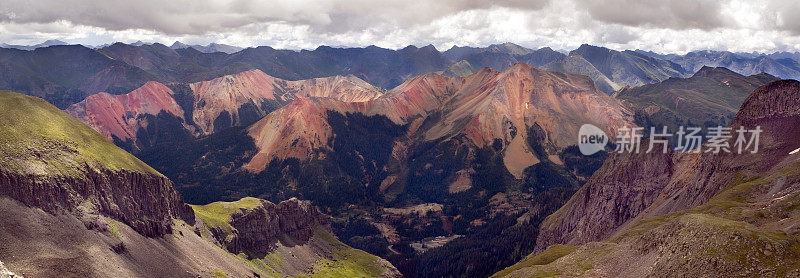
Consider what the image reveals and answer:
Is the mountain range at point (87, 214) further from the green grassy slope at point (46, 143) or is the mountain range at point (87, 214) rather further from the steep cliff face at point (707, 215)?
the steep cliff face at point (707, 215)

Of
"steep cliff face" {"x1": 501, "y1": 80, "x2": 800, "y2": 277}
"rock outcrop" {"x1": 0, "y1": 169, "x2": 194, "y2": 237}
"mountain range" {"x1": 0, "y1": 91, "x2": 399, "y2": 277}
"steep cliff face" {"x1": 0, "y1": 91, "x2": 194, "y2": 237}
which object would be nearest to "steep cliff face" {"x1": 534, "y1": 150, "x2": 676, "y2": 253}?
"steep cliff face" {"x1": 501, "y1": 80, "x2": 800, "y2": 277}

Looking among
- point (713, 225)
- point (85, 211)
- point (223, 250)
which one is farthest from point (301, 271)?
point (713, 225)

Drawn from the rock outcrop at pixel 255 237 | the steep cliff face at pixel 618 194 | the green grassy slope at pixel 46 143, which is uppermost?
the green grassy slope at pixel 46 143

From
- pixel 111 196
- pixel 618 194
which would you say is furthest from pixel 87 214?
pixel 618 194

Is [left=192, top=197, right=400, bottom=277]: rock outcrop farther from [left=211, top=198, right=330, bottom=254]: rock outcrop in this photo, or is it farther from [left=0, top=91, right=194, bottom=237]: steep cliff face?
[left=0, top=91, right=194, bottom=237]: steep cliff face

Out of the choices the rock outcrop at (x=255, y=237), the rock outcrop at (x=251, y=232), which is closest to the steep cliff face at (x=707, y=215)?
the rock outcrop at (x=255, y=237)
